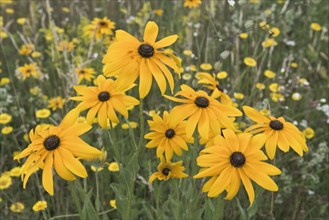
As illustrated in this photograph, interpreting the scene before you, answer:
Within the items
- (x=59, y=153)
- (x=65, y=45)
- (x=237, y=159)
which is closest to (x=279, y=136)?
(x=237, y=159)

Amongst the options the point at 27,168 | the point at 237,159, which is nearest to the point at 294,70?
the point at 237,159

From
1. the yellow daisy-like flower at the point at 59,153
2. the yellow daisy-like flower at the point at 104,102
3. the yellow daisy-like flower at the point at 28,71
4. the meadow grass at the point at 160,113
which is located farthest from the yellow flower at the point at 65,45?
the yellow daisy-like flower at the point at 59,153

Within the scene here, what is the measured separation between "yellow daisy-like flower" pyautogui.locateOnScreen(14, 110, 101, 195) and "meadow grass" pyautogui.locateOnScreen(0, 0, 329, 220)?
0.16 m

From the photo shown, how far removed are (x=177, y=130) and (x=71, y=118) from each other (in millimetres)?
430

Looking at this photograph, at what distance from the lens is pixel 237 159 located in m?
1.31

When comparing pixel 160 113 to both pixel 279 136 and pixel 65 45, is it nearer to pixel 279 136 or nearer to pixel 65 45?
pixel 65 45

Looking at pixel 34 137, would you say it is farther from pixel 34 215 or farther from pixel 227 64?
pixel 227 64

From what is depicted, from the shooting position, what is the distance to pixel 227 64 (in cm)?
355

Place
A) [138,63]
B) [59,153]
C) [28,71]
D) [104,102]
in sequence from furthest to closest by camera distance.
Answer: [28,71], [104,102], [138,63], [59,153]

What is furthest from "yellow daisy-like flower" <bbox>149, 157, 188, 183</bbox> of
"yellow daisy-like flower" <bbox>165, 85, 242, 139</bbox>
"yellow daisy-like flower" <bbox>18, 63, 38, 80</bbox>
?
"yellow daisy-like flower" <bbox>18, 63, 38, 80</bbox>

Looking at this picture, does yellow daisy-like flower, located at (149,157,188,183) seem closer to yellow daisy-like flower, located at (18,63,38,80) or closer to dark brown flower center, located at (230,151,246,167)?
dark brown flower center, located at (230,151,246,167)

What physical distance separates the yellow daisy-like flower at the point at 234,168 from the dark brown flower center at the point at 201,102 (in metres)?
0.16

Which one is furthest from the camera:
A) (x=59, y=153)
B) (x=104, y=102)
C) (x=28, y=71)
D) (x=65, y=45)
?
(x=28, y=71)

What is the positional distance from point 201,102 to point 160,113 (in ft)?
4.74
